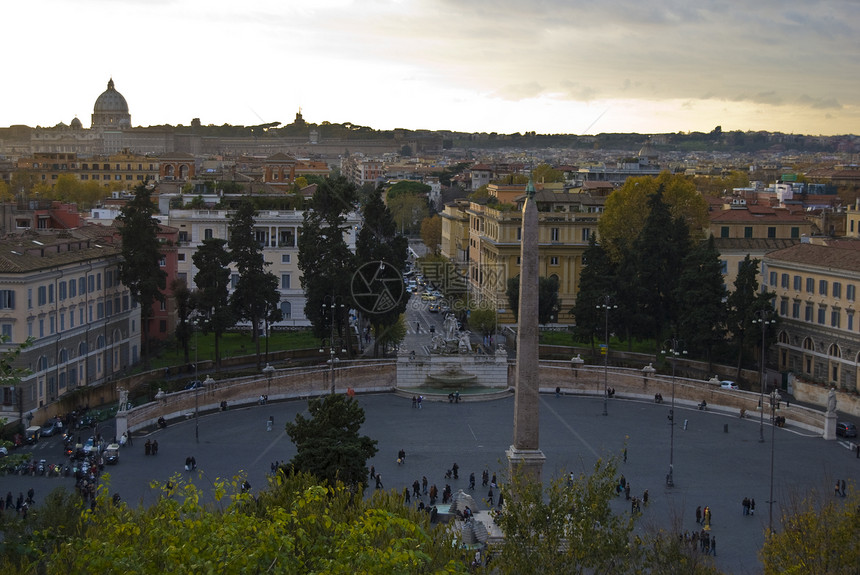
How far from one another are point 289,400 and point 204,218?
1789 cm

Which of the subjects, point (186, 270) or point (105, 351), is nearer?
point (105, 351)

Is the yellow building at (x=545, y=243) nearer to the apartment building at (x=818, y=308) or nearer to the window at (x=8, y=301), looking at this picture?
the apartment building at (x=818, y=308)

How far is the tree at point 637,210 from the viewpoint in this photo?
57.5 m

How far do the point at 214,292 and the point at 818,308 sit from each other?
22854 mm

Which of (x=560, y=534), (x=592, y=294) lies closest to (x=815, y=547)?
(x=560, y=534)

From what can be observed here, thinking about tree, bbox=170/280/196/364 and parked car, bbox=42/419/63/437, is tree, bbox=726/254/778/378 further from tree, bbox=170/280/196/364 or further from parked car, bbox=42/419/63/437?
parked car, bbox=42/419/63/437

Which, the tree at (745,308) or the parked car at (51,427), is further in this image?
the tree at (745,308)

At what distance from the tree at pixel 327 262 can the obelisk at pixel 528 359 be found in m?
22.0

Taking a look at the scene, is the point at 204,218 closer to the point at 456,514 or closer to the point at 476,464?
the point at 476,464

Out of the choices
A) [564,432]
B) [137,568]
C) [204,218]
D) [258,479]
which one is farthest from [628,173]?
[137,568]

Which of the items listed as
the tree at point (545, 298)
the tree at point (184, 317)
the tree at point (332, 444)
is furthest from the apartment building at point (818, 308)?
the tree at point (184, 317)

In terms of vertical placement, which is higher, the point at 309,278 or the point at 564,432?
the point at 309,278

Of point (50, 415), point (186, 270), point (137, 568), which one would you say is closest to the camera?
point (137, 568)

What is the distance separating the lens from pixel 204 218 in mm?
58875
